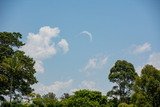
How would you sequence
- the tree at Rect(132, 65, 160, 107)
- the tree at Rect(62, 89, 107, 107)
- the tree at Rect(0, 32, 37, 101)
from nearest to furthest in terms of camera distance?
1. the tree at Rect(132, 65, 160, 107)
2. the tree at Rect(0, 32, 37, 101)
3. the tree at Rect(62, 89, 107, 107)

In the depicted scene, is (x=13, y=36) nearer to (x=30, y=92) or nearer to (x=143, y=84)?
(x=30, y=92)

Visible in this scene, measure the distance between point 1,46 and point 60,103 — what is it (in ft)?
43.6

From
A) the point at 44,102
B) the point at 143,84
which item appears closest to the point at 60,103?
the point at 44,102

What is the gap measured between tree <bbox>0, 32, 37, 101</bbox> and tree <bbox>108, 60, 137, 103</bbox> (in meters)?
12.3

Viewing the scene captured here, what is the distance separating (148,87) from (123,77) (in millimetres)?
24222

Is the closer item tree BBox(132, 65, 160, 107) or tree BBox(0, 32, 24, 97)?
tree BBox(132, 65, 160, 107)

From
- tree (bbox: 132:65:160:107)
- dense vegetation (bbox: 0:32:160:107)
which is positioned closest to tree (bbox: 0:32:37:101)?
dense vegetation (bbox: 0:32:160:107)

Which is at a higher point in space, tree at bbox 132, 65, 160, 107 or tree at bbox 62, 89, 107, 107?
tree at bbox 62, 89, 107, 107

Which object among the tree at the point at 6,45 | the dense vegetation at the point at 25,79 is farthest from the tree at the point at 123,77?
the tree at the point at 6,45

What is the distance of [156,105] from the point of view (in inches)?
1619

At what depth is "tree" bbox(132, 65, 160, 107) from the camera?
41.0 meters

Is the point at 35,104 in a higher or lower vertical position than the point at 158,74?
higher

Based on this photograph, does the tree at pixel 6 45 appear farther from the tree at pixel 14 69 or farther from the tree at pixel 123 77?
the tree at pixel 123 77

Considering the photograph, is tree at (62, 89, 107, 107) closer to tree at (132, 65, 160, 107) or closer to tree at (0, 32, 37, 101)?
tree at (0, 32, 37, 101)
